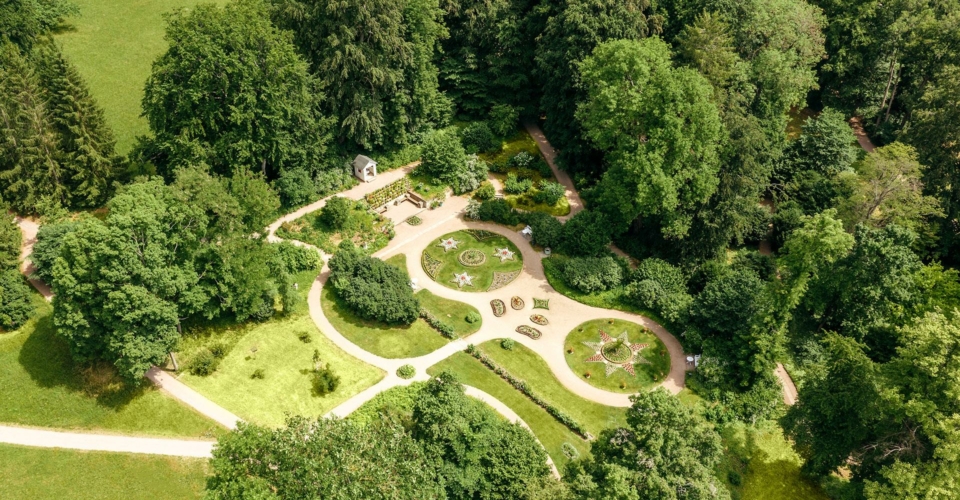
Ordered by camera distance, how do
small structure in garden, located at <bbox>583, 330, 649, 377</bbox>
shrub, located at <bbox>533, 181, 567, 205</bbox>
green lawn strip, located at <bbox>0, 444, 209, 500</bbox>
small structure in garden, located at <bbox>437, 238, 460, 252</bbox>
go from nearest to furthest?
green lawn strip, located at <bbox>0, 444, 209, 500</bbox>
small structure in garden, located at <bbox>583, 330, 649, 377</bbox>
small structure in garden, located at <bbox>437, 238, 460, 252</bbox>
shrub, located at <bbox>533, 181, 567, 205</bbox>

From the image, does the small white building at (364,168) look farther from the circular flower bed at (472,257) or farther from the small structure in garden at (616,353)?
the small structure in garden at (616,353)

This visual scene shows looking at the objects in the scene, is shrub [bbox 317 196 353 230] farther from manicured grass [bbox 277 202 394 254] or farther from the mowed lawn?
the mowed lawn

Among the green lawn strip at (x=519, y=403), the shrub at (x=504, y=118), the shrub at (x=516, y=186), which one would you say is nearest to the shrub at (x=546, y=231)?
the shrub at (x=516, y=186)

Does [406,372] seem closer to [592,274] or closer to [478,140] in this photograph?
[592,274]

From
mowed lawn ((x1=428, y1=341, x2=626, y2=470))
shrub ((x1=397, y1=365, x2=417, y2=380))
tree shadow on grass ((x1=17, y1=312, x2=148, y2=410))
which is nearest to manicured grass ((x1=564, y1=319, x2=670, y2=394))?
mowed lawn ((x1=428, y1=341, x2=626, y2=470))

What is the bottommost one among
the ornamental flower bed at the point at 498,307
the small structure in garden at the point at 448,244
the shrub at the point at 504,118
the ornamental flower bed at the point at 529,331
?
the ornamental flower bed at the point at 529,331

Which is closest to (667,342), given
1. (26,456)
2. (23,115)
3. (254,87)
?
(254,87)
